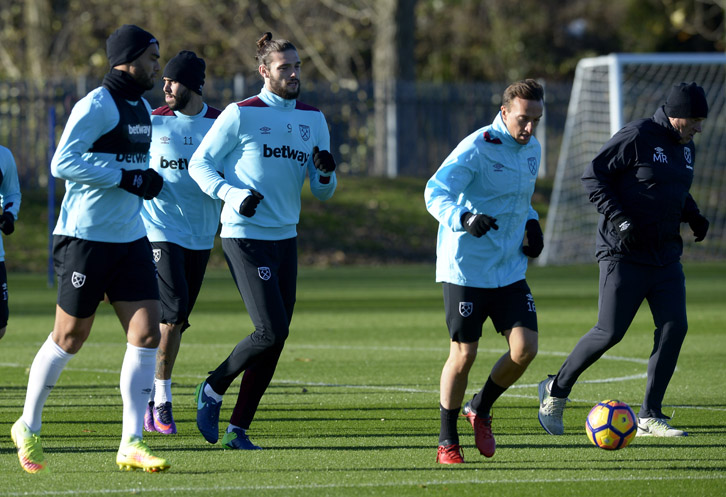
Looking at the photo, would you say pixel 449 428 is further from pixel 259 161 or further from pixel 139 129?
pixel 139 129

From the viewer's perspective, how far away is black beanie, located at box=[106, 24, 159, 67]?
266 inches

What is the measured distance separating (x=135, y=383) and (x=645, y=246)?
336 centimetres

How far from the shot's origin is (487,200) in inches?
285

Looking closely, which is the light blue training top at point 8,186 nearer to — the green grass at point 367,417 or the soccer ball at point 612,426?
the green grass at point 367,417

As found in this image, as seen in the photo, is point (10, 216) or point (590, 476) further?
point (10, 216)

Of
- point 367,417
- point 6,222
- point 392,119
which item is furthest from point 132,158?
point 392,119

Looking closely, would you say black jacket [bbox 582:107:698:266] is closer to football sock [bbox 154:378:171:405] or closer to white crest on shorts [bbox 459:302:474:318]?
white crest on shorts [bbox 459:302:474:318]

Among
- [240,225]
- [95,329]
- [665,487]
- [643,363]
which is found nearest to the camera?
[665,487]

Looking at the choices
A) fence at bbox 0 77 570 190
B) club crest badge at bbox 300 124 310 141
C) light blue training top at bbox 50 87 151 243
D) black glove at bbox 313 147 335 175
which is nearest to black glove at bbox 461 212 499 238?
black glove at bbox 313 147 335 175

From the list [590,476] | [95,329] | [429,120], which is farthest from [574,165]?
[590,476]

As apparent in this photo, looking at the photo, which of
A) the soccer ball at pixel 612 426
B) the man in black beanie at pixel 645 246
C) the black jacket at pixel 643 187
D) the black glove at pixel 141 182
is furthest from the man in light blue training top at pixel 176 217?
the soccer ball at pixel 612 426

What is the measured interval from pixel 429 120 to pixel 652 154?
2348 cm

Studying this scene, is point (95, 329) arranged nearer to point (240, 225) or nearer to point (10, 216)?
point (10, 216)

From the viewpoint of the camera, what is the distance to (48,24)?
3569cm
